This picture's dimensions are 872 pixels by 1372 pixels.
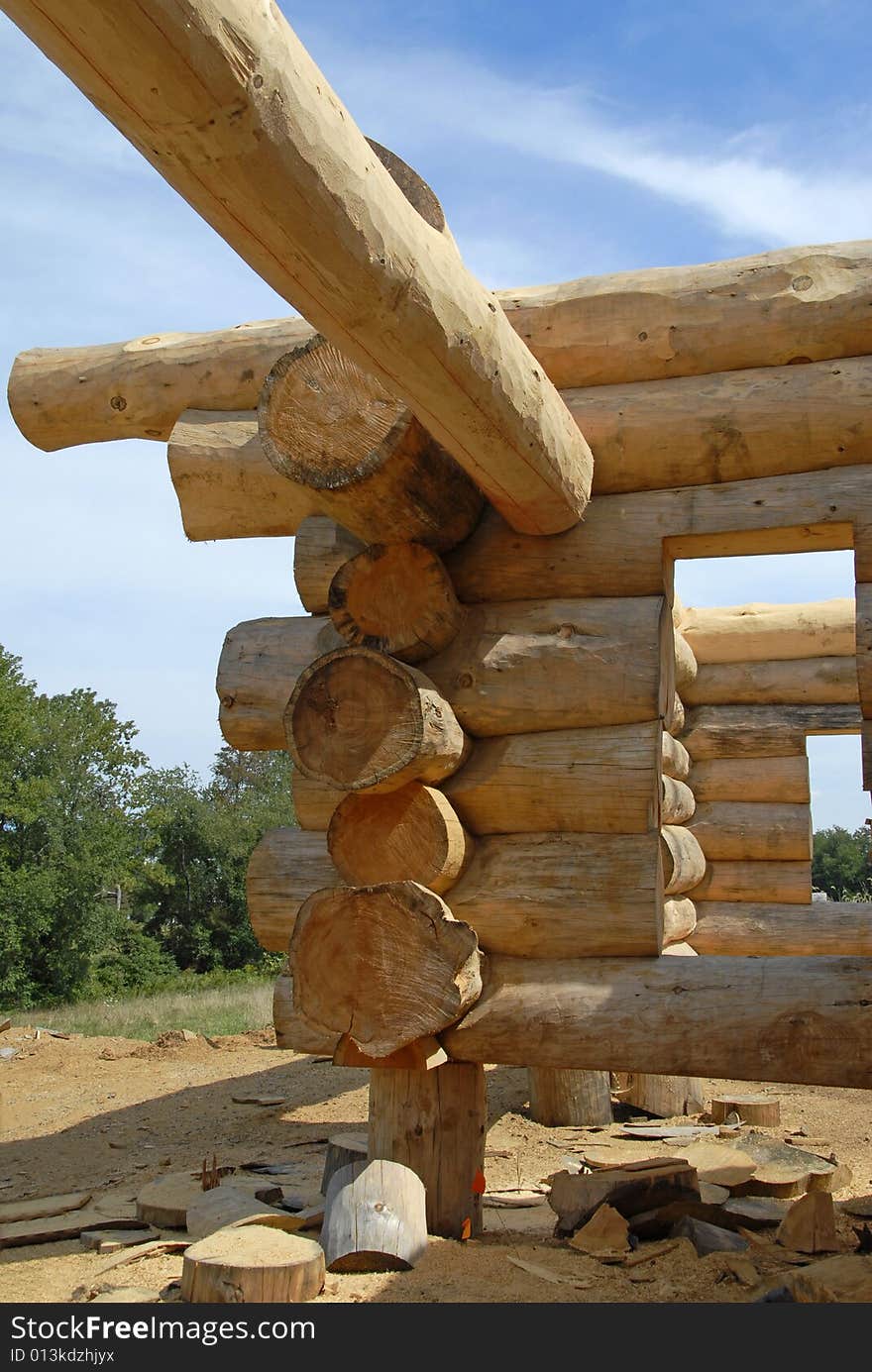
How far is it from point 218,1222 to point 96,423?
3.83 metres

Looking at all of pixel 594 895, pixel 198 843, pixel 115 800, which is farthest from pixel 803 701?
pixel 198 843

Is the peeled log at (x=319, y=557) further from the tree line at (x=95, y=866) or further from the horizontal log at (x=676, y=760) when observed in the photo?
the tree line at (x=95, y=866)

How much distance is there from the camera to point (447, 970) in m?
4.85

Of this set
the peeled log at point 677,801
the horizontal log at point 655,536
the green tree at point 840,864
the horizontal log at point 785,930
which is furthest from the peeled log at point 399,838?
the green tree at point 840,864

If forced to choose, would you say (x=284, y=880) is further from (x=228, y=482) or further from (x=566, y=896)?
(x=228, y=482)

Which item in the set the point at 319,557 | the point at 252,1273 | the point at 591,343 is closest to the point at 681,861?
the point at 319,557

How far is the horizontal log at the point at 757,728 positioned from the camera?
10258mm

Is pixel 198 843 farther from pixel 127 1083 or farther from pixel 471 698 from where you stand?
pixel 471 698

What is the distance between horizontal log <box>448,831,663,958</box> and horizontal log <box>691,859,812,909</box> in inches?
213

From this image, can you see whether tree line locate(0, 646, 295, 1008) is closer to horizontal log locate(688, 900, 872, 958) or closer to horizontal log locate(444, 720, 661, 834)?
horizontal log locate(688, 900, 872, 958)

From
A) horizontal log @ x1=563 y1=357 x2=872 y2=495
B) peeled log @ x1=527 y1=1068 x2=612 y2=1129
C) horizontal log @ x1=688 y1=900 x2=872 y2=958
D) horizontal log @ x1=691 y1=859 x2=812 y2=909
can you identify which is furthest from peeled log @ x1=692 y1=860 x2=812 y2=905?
horizontal log @ x1=563 y1=357 x2=872 y2=495

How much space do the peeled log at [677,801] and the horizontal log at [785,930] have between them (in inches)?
33.8

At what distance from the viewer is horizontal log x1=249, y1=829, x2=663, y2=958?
16.5 feet

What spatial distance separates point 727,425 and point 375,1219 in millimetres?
3460
